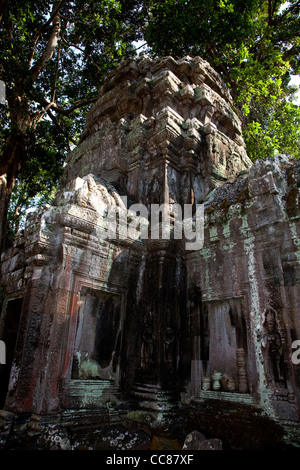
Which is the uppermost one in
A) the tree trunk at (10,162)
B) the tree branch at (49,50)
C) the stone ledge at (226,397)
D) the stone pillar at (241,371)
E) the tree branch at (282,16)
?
the tree branch at (282,16)

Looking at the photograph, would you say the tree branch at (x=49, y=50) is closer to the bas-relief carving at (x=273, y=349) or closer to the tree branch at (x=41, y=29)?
the tree branch at (x=41, y=29)

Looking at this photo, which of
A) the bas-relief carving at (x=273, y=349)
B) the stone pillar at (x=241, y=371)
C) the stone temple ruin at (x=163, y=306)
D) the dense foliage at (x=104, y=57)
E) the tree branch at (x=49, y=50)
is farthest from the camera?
the tree branch at (x=49, y=50)

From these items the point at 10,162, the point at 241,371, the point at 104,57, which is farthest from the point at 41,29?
the point at 241,371

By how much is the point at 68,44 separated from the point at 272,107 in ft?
26.0

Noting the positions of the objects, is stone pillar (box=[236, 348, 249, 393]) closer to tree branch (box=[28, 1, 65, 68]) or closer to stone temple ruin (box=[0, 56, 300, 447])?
stone temple ruin (box=[0, 56, 300, 447])

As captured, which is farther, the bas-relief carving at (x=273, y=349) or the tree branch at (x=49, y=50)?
the tree branch at (x=49, y=50)

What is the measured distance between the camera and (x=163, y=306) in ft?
15.7

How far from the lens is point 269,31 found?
35.6 feet

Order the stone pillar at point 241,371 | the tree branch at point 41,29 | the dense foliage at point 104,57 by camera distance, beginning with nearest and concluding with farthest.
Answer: the stone pillar at point 241,371 < the dense foliage at point 104,57 < the tree branch at point 41,29

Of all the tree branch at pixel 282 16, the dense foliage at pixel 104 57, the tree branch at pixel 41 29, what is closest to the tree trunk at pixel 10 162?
the dense foliage at pixel 104 57

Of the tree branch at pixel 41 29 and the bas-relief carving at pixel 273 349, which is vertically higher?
the tree branch at pixel 41 29

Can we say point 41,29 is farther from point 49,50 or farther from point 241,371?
point 241,371

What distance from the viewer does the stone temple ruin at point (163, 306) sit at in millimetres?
3840

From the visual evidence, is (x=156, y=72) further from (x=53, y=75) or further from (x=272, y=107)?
(x=53, y=75)
